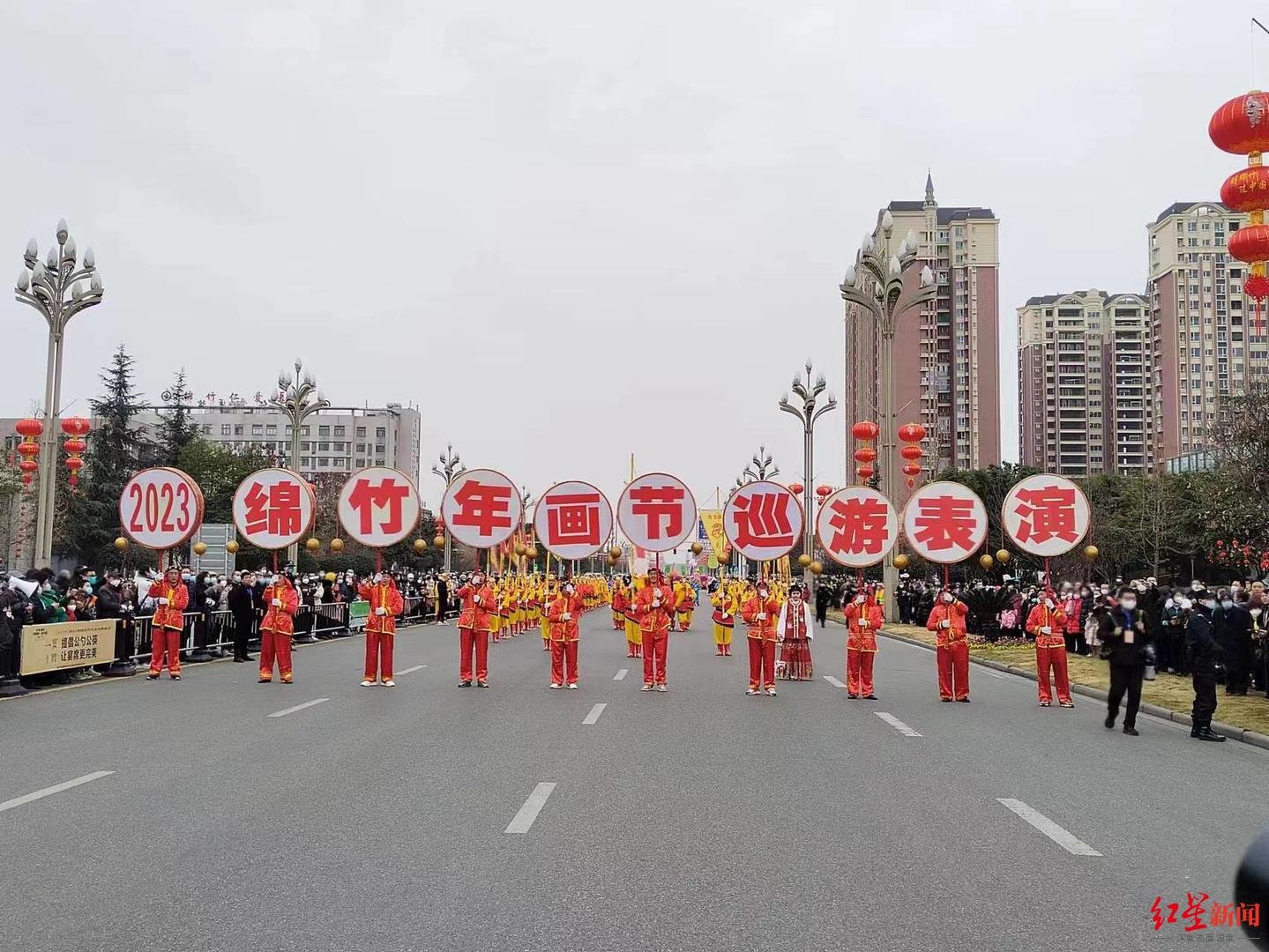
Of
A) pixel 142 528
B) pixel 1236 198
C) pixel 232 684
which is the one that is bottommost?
pixel 232 684

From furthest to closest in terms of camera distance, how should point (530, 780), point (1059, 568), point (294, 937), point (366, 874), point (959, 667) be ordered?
point (1059, 568), point (959, 667), point (530, 780), point (366, 874), point (294, 937)

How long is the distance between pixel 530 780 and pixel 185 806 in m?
2.56

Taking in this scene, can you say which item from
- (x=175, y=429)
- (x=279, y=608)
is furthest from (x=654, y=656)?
(x=175, y=429)

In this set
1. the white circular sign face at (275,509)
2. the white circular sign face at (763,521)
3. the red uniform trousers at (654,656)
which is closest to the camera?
the red uniform trousers at (654,656)

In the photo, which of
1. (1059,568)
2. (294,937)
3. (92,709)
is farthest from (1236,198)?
(1059,568)

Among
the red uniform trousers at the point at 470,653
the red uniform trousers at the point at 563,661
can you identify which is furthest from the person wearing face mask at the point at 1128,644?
the red uniform trousers at the point at 470,653

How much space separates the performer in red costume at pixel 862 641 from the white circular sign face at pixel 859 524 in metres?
1.91

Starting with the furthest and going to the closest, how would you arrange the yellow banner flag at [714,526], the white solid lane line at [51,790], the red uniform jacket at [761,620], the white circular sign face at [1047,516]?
1. the yellow banner flag at [714,526]
2. the white circular sign face at [1047,516]
3. the red uniform jacket at [761,620]
4. the white solid lane line at [51,790]

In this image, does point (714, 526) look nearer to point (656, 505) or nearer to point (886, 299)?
point (886, 299)

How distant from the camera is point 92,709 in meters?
13.5

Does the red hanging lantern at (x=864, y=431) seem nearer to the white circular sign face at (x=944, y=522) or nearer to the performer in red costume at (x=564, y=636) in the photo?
the white circular sign face at (x=944, y=522)

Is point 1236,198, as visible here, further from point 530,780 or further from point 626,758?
point 530,780

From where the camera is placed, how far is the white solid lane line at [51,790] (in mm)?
7863

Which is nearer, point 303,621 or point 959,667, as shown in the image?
point 959,667
